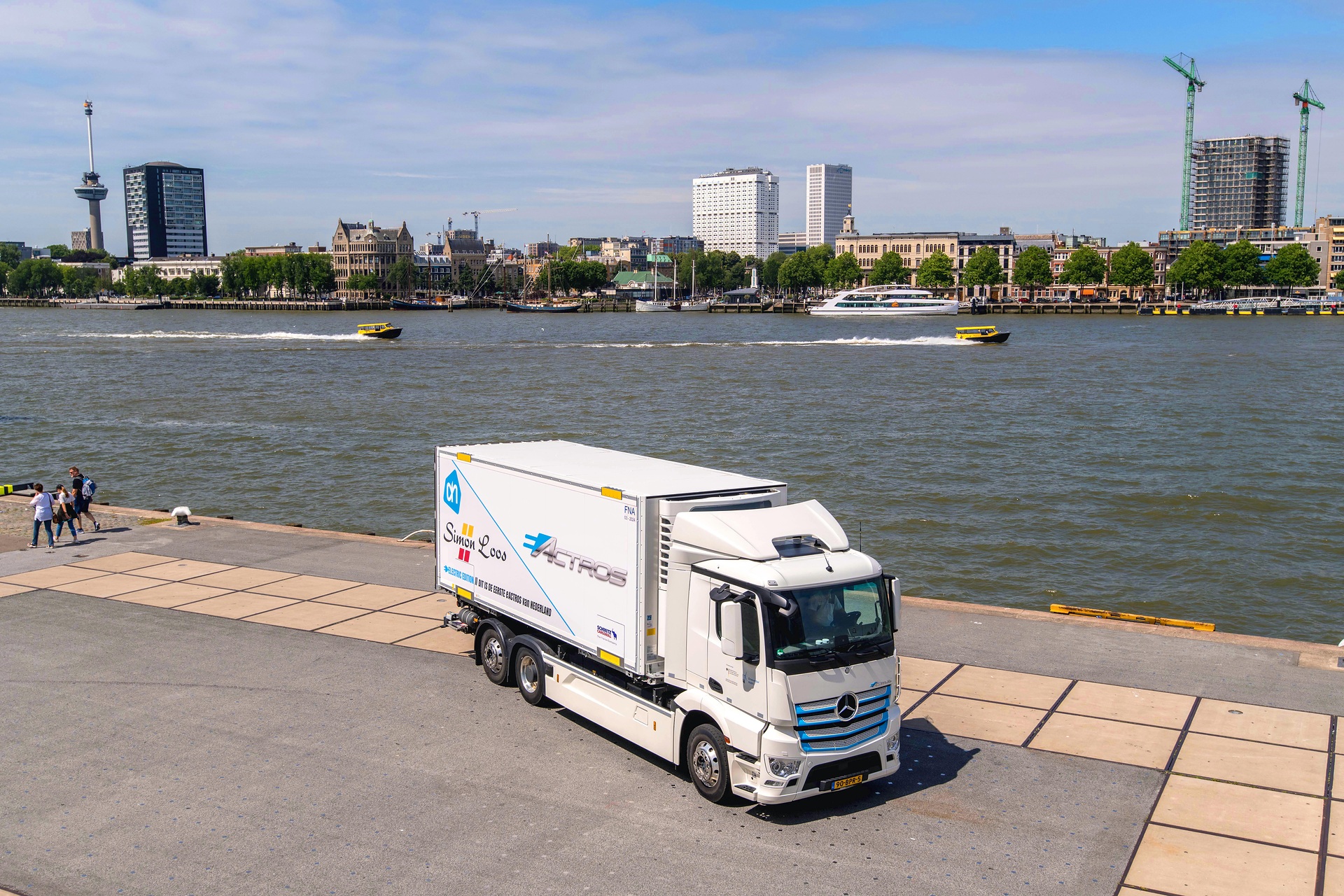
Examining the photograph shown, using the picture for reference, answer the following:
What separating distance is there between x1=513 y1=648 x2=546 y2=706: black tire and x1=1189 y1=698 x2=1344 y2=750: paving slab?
7.61 meters

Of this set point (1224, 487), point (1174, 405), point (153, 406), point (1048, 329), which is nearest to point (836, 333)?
point (1048, 329)

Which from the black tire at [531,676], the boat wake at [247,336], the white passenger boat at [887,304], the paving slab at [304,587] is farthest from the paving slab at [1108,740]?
the white passenger boat at [887,304]

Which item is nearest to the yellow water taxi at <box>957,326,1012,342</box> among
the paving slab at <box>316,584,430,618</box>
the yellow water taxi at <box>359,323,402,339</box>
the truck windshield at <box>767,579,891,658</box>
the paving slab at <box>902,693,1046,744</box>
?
the yellow water taxi at <box>359,323,402,339</box>

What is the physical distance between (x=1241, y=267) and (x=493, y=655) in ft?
707

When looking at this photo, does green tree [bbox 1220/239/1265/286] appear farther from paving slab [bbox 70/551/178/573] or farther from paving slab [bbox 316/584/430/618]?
paving slab [bbox 70/551/178/573]

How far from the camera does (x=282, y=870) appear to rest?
8.94 m

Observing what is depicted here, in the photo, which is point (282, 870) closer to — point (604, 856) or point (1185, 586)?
point (604, 856)

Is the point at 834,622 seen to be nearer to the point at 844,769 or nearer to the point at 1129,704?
the point at 844,769

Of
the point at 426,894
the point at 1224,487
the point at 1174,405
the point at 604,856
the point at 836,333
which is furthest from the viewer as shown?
the point at 836,333

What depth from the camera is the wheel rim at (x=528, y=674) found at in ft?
41.2

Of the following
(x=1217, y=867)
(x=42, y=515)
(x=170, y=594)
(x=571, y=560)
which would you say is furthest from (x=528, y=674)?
(x=42, y=515)

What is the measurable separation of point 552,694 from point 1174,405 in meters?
53.1

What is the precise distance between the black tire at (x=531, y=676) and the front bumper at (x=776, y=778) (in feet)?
11.4

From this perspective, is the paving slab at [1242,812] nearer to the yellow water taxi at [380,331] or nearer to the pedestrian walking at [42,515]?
the pedestrian walking at [42,515]
